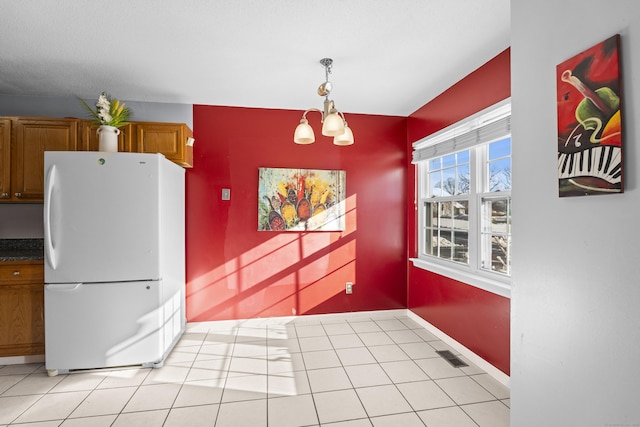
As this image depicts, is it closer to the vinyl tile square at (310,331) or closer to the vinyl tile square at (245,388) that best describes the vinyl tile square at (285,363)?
the vinyl tile square at (245,388)

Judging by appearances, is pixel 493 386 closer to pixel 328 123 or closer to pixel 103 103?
pixel 328 123

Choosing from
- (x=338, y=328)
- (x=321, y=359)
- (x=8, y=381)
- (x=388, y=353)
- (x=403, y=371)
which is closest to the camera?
(x=8, y=381)

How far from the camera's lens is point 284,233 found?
3766 millimetres

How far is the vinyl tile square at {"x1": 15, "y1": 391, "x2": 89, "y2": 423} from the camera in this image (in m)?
2.05

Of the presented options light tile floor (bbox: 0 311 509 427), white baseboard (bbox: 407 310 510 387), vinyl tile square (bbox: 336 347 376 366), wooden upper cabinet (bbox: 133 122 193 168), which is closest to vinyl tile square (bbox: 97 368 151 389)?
light tile floor (bbox: 0 311 509 427)

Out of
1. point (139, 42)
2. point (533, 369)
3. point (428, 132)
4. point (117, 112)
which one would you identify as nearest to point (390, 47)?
point (428, 132)

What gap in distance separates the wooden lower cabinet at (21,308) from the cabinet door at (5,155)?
2.63 feet

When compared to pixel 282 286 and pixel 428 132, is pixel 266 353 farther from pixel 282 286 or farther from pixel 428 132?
pixel 428 132

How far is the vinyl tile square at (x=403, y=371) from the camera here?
2.52 metres

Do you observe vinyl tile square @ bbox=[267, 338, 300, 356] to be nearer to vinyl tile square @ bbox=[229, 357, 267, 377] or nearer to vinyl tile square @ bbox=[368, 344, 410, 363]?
vinyl tile square @ bbox=[229, 357, 267, 377]

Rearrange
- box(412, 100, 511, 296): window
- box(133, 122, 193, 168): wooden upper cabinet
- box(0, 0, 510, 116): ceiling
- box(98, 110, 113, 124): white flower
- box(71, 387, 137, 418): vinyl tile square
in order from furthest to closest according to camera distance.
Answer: box(133, 122, 193, 168): wooden upper cabinet, box(98, 110, 113, 124): white flower, box(412, 100, 511, 296): window, box(71, 387, 137, 418): vinyl tile square, box(0, 0, 510, 116): ceiling

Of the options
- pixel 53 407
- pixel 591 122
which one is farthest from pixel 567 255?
pixel 53 407

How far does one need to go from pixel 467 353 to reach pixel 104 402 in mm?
2899

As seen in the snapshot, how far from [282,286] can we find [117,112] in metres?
2.42
